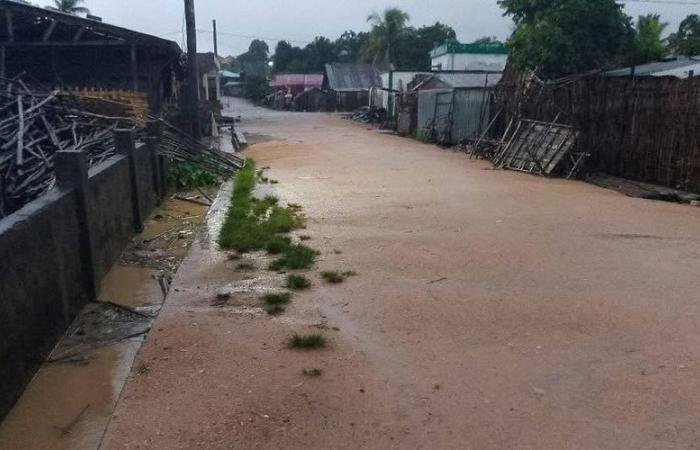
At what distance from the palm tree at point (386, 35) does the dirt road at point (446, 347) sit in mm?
51511

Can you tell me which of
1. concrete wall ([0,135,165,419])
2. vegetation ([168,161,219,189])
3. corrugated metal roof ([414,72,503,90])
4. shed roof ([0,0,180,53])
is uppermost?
shed roof ([0,0,180,53])

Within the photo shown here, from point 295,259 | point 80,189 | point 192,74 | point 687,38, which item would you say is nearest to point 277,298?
point 295,259

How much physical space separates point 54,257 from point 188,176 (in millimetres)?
7918

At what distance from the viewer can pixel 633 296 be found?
5574 millimetres

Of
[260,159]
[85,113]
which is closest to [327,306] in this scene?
[85,113]

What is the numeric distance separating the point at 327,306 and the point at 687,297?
10.4 feet

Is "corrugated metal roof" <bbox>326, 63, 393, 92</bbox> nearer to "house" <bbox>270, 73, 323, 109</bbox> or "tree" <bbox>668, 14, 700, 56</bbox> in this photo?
"house" <bbox>270, 73, 323, 109</bbox>

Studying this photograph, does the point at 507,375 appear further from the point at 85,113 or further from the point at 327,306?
the point at 85,113

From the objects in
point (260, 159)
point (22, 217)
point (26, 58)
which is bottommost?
point (260, 159)

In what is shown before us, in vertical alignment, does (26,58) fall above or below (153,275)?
above

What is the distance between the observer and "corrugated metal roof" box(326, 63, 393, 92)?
2205 inches

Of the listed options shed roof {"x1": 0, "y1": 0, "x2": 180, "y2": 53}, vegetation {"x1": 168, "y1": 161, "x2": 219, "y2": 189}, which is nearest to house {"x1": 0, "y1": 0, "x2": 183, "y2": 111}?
shed roof {"x1": 0, "y1": 0, "x2": 180, "y2": 53}

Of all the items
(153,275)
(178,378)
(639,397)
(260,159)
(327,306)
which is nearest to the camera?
(639,397)

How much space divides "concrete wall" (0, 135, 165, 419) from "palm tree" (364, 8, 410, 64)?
52651 mm
